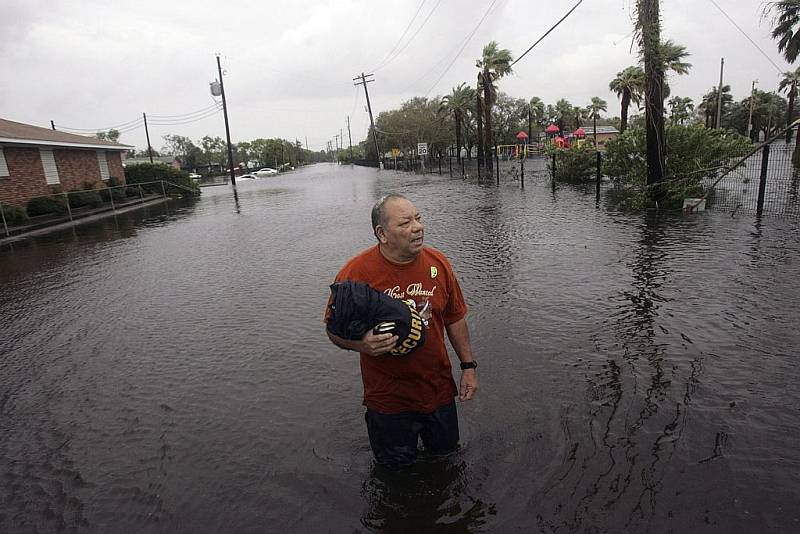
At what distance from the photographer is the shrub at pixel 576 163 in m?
20.8

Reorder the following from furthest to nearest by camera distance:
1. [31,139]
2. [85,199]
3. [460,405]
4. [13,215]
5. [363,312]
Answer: [85,199]
[31,139]
[13,215]
[460,405]
[363,312]

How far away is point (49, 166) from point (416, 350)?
84.4 feet

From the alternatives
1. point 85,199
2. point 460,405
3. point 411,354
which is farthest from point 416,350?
point 85,199

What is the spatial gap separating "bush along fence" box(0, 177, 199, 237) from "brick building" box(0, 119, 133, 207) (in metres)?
0.71

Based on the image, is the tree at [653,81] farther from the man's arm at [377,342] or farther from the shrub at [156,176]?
the shrub at [156,176]

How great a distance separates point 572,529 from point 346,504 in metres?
1.24

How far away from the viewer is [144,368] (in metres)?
5.07

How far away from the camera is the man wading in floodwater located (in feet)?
8.14

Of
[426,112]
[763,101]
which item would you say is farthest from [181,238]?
[763,101]

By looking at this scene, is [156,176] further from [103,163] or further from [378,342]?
[378,342]

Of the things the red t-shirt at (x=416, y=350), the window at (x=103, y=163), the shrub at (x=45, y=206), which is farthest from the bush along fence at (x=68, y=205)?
the red t-shirt at (x=416, y=350)

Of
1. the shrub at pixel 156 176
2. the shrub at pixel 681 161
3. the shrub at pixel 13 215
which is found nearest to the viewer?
the shrub at pixel 681 161

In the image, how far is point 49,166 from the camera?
22.5 m

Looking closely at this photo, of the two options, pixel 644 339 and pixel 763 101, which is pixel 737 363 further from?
pixel 763 101
